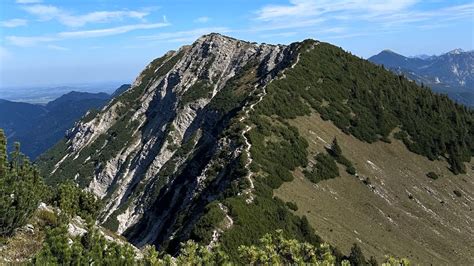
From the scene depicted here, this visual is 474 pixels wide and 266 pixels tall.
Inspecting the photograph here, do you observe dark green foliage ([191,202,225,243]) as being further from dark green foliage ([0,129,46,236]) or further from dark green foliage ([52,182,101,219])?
dark green foliage ([0,129,46,236])

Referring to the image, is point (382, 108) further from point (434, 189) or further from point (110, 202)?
Answer: point (110, 202)

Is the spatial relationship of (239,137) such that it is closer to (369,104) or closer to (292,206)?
Answer: (292,206)

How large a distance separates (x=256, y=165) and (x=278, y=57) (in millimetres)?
88652

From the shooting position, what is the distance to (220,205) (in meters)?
58.7

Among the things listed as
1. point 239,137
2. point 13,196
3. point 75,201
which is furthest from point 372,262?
point 13,196

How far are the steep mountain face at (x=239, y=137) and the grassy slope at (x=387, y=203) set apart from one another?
3.31ft

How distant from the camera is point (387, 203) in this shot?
261 ft

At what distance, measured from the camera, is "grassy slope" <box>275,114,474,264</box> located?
65125 millimetres

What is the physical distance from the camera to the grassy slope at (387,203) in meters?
65.1

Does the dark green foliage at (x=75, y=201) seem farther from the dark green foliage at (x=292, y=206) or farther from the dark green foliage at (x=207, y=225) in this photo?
the dark green foliage at (x=292, y=206)

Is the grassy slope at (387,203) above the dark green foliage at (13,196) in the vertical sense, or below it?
below

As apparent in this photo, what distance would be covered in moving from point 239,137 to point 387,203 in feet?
93.9

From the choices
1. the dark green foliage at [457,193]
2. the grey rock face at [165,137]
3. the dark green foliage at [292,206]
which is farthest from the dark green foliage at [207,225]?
the dark green foliage at [457,193]

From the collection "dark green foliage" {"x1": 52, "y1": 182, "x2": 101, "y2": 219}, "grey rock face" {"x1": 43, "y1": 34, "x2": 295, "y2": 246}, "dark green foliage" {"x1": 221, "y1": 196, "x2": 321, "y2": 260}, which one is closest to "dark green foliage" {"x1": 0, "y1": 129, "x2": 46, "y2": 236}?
"dark green foliage" {"x1": 52, "y1": 182, "x2": 101, "y2": 219}
